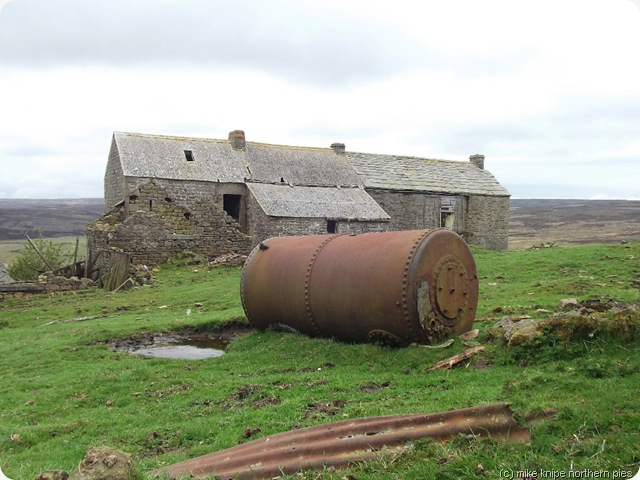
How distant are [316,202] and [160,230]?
27.8ft

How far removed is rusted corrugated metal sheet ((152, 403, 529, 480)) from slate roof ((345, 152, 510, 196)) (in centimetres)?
3019

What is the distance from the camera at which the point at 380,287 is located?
8680mm

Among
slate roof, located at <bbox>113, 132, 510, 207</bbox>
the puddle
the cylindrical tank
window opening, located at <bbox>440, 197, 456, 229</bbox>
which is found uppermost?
slate roof, located at <bbox>113, 132, 510, 207</bbox>

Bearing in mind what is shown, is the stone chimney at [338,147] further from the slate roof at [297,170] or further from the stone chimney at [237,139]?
the stone chimney at [237,139]

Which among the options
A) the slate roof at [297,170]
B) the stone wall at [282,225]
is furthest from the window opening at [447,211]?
the stone wall at [282,225]

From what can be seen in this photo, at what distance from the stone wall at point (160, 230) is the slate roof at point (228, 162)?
1.95 m

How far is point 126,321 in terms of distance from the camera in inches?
585

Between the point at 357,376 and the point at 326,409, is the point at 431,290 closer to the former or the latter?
the point at 357,376

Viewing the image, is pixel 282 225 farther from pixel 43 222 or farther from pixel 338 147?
pixel 43 222

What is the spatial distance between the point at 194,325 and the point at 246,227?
18.1 meters

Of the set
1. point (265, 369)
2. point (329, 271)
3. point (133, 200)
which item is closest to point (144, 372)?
→ point (265, 369)

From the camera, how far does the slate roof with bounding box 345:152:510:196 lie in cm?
3625

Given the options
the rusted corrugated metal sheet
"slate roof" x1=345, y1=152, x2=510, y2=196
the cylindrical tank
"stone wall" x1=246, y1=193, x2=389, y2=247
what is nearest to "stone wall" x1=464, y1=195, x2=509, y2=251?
"slate roof" x1=345, y1=152, x2=510, y2=196

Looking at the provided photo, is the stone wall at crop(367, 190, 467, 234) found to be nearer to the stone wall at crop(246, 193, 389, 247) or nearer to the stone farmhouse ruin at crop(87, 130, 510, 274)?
the stone farmhouse ruin at crop(87, 130, 510, 274)
